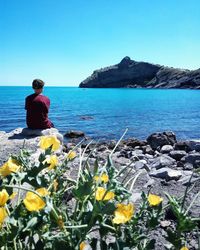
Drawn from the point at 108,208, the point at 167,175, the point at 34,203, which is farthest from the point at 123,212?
the point at 167,175

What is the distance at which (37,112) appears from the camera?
30.1ft

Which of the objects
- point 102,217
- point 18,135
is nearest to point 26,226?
point 102,217

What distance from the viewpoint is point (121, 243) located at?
5.49ft

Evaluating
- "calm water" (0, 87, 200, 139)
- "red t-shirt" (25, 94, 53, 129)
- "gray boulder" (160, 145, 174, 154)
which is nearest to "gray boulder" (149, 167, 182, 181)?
"red t-shirt" (25, 94, 53, 129)

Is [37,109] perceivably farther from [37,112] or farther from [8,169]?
[8,169]

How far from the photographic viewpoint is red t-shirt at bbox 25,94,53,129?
9.20 metres

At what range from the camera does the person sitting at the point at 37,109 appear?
9172mm

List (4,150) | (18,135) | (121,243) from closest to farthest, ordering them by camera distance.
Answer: (121,243)
(4,150)
(18,135)

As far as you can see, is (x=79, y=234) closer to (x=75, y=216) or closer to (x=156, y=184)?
(x=75, y=216)

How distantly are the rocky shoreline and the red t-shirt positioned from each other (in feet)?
1.40

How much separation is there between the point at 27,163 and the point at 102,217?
594mm

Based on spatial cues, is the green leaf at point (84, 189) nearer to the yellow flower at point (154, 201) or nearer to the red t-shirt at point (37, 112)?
the yellow flower at point (154, 201)

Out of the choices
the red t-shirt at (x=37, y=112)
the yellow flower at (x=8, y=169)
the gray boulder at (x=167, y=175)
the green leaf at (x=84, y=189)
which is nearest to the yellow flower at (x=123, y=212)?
the green leaf at (x=84, y=189)

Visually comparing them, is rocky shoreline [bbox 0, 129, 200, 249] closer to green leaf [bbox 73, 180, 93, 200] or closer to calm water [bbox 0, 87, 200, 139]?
green leaf [bbox 73, 180, 93, 200]
